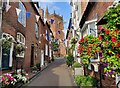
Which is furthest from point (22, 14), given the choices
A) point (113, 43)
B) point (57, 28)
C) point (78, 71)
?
point (57, 28)

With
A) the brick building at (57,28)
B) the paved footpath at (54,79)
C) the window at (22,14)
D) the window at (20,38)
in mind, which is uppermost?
the brick building at (57,28)

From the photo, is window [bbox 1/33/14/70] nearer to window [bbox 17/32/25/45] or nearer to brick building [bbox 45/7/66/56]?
window [bbox 17/32/25/45]

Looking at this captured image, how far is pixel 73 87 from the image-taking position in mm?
9180

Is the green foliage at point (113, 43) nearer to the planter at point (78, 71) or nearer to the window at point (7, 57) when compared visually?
the window at point (7, 57)

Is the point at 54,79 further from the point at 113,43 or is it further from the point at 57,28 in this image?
the point at 57,28

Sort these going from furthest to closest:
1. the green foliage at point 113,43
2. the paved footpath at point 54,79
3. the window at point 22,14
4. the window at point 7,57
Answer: the window at point 22,14 < the paved footpath at point 54,79 < the window at point 7,57 < the green foliage at point 113,43

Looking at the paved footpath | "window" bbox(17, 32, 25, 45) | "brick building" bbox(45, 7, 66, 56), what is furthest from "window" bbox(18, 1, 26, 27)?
"brick building" bbox(45, 7, 66, 56)

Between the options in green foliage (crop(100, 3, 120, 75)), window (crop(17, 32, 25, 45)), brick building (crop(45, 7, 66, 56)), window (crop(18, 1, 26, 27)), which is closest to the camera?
Result: green foliage (crop(100, 3, 120, 75))

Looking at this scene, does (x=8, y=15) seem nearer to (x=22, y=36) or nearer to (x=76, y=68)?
(x=22, y=36)

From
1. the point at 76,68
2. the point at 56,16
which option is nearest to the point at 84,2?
the point at 76,68

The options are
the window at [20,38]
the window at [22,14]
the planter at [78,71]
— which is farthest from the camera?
the planter at [78,71]

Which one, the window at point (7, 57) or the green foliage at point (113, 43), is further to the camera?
the window at point (7, 57)

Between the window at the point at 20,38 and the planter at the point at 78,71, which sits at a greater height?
the window at the point at 20,38

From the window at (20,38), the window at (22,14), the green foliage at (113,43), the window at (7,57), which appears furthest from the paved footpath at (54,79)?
the green foliage at (113,43)
